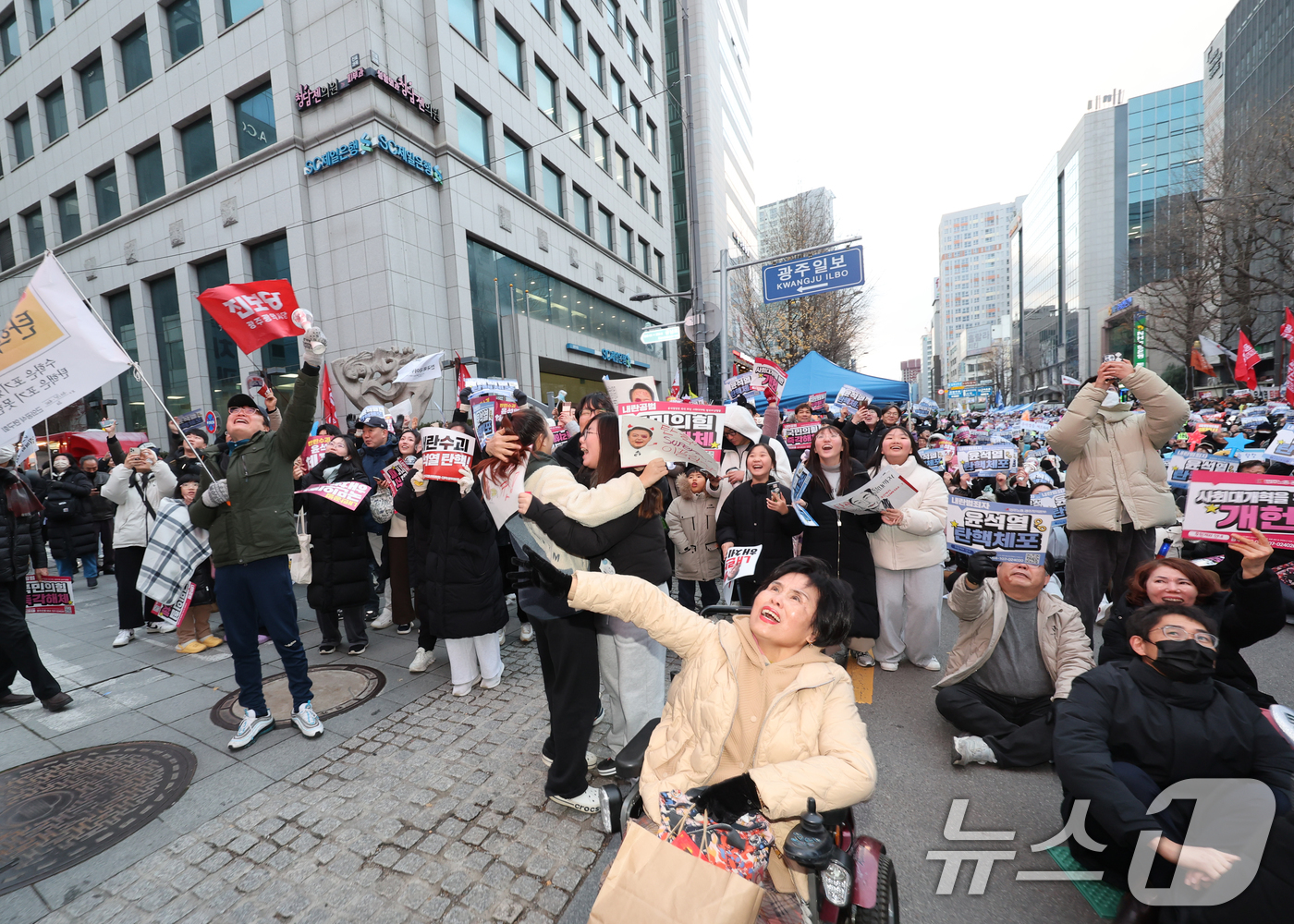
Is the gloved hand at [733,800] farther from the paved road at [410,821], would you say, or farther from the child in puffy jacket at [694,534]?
the child in puffy jacket at [694,534]

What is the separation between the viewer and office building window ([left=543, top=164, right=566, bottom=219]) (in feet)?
72.9

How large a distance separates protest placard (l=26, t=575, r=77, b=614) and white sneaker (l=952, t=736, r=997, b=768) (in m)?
7.12

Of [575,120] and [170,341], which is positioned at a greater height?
[575,120]

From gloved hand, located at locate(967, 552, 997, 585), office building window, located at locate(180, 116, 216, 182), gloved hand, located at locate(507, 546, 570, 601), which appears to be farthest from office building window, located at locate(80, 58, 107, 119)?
gloved hand, located at locate(967, 552, 997, 585)

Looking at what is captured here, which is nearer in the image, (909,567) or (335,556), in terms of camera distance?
(909,567)

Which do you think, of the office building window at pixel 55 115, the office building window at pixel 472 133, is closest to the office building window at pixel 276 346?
the office building window at pixel 472 133

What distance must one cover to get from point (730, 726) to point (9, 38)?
39.1 m

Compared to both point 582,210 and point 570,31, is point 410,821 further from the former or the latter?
point 570,31

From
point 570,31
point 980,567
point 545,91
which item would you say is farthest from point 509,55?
point 980,567

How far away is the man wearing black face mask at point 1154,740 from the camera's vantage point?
6.98ft

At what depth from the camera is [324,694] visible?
4523 millimetres

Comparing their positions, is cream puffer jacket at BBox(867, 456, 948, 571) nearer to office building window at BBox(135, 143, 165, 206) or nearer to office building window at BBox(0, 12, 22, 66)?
office building window at BBox(135, 143, 165, 206)

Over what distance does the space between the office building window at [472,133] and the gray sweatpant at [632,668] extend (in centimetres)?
1879

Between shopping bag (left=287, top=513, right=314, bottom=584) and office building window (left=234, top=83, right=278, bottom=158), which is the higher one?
office building window (left=234, top=83, right=278, bottom=158)
